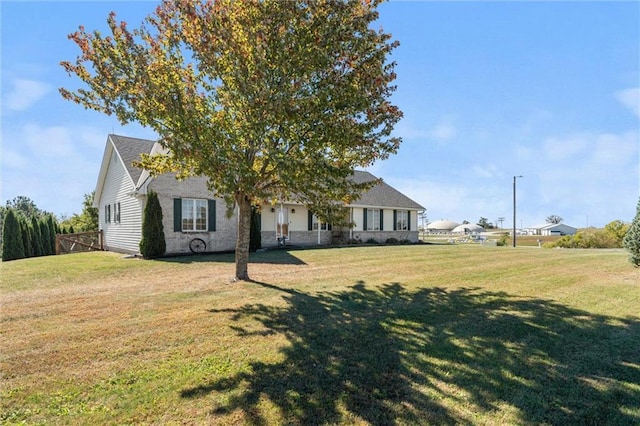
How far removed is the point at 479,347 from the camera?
4.55 m

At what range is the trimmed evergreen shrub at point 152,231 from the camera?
1384 centimetres

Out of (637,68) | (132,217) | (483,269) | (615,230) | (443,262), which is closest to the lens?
(637,68)

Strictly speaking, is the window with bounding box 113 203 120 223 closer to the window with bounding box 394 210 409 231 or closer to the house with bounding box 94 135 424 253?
the house with bounding box 94 135 424 253

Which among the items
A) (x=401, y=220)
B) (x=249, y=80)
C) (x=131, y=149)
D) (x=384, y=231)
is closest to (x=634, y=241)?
(x=249, y=80)

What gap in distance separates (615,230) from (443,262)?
20246 mm

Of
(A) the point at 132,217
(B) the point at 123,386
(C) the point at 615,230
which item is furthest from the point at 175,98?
(C) the point at 615,230

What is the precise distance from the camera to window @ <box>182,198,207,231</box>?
1550cm

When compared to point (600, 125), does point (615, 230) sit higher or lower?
lower

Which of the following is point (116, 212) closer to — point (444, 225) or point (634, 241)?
point (634, 241)

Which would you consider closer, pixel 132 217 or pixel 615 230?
pixel 132 217

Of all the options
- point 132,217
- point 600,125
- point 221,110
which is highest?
point 600,125

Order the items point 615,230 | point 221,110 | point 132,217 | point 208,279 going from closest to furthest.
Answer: point 221,110, point 208,279, point 132,217, point 615,230

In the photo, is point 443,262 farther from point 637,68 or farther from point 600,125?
point 600,125

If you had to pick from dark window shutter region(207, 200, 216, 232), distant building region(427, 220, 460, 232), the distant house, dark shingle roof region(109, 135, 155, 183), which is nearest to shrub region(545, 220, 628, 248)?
dark window shutter region(207, 200, 216, 232)
